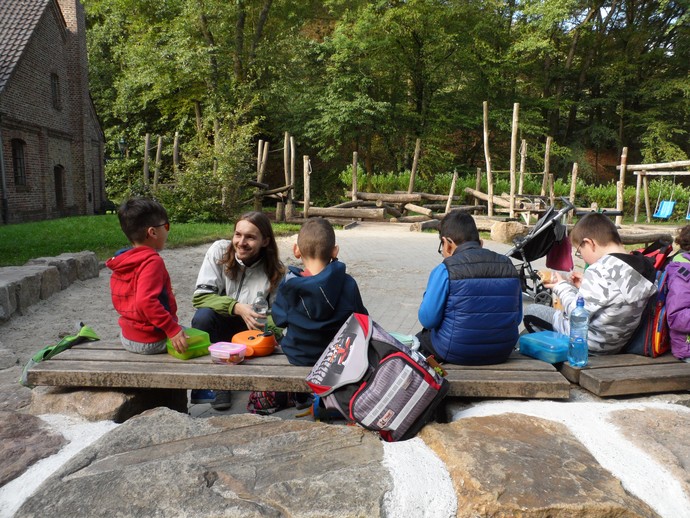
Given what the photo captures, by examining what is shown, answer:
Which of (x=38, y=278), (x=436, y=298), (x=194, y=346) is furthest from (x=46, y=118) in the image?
(x=436, y=298)

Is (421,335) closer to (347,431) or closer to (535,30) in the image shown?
(347,431)

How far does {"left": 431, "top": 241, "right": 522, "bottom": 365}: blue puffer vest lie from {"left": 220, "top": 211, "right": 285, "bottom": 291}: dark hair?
1.34 meters

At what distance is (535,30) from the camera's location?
1174 inches

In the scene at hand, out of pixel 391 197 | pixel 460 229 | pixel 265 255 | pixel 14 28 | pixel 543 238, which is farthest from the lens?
pixel 391 197

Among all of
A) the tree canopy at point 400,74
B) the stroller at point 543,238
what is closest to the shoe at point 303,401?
the stroller at point 543,238

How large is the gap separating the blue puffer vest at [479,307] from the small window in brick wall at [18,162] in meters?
20.3

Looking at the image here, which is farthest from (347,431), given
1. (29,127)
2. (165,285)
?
(29,127)

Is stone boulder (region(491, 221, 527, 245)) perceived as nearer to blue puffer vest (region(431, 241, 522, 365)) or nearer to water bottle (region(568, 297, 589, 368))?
water bottle (region(568, 297, 589, 368))

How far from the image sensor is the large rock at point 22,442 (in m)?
2.07

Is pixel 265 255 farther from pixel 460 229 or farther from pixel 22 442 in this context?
pixel 22 442

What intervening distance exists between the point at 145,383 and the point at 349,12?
30629 millimetres

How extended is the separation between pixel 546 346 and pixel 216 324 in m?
2.10

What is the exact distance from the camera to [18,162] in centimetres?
1925

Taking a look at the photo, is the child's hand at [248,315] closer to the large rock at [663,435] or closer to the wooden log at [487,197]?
the large rock at [663,435]
